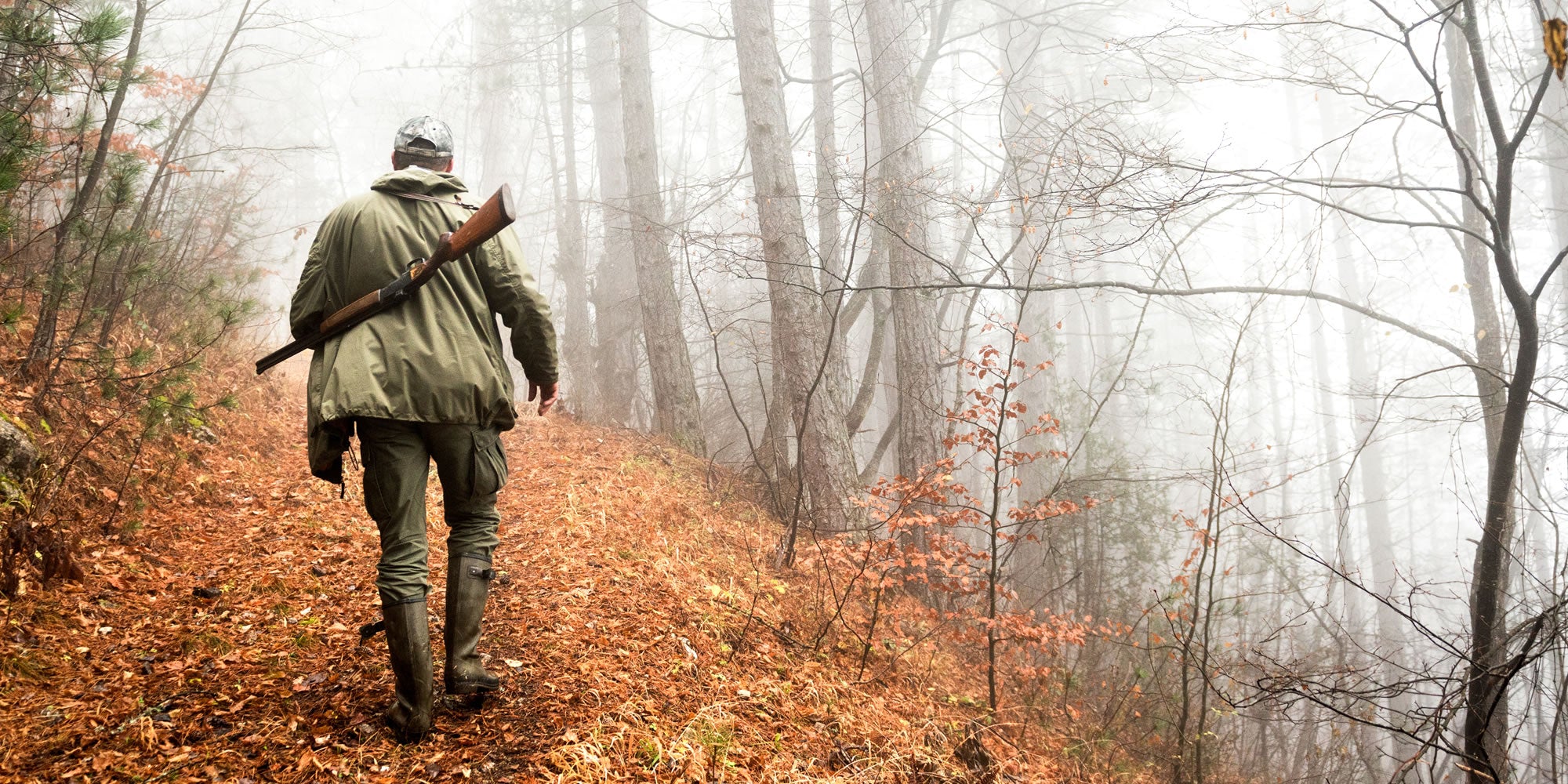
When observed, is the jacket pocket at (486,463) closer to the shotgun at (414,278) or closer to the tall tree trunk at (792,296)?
the shotgun at (414,278)

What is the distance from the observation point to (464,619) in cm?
296

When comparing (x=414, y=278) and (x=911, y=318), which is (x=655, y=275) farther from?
(x=414, y=278)

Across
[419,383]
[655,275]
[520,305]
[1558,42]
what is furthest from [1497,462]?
[655,275]

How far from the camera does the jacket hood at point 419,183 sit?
9.77ft

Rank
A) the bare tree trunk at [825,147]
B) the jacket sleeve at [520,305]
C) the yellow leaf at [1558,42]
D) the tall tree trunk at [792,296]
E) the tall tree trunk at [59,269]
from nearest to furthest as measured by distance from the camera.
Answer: the yellow leaf at [1558,42]
the jacket sleeve at [520,305]
the tall tree trunk at [59,269]
the tall tree trunk at [792,296]
the bare tree trunk at [825,147]

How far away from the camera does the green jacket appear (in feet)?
9.00

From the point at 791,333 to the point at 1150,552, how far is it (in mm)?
5339

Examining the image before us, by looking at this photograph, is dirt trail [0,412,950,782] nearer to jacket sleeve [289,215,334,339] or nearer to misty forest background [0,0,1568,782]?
misty forest background [0,0,1568,782]

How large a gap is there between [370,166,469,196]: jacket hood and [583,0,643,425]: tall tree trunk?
783cm

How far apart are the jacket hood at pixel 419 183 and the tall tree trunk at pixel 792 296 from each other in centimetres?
393

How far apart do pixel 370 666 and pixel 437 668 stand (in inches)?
14.5

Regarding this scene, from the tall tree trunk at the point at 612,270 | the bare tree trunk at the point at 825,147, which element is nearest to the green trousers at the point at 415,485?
the bare tree trunk at the point at 825,147

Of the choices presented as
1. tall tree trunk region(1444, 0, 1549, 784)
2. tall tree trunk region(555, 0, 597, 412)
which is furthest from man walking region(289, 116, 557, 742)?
tall tree trunk region(555, 0, 597, 412)

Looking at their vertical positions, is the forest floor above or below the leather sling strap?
below
